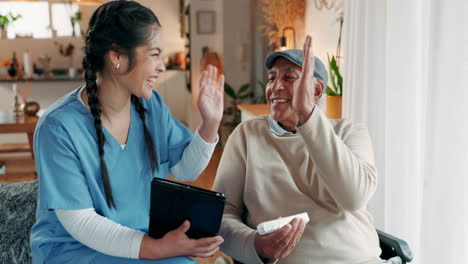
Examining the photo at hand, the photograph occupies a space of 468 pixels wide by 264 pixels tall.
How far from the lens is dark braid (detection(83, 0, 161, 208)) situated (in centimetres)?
127

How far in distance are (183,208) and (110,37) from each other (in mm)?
486

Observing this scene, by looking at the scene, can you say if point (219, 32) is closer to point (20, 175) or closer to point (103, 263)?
point (20, 175)

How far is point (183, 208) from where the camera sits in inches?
47.7

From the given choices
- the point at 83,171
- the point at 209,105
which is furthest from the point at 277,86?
the point at 83,171

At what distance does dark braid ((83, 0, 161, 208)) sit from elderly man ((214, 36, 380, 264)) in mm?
414

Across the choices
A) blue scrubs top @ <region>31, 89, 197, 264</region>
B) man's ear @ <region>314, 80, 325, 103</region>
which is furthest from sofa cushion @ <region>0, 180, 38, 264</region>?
man's ear @ <region>314, 80, 325, 103</region>

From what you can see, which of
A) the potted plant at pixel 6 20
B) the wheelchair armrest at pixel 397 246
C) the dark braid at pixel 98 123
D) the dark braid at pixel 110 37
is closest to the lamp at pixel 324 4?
the wheelchair armrest at pixel 397 246

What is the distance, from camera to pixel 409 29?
2.04 meters

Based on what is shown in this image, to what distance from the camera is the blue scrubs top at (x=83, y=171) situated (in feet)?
4.00

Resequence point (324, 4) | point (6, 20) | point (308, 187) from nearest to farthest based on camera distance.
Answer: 1. point (308, 187)
2. point (324, 4)
3. point (6, 20)

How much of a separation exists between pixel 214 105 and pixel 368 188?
0.50 meters

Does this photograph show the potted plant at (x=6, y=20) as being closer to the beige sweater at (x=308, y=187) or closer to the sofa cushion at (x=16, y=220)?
the sofa cushion at (x=16, y=220)

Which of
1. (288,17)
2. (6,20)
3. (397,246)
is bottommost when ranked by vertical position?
(397,246)

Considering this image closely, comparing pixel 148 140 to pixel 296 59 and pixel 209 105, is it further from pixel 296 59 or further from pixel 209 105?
pixel 296 59
